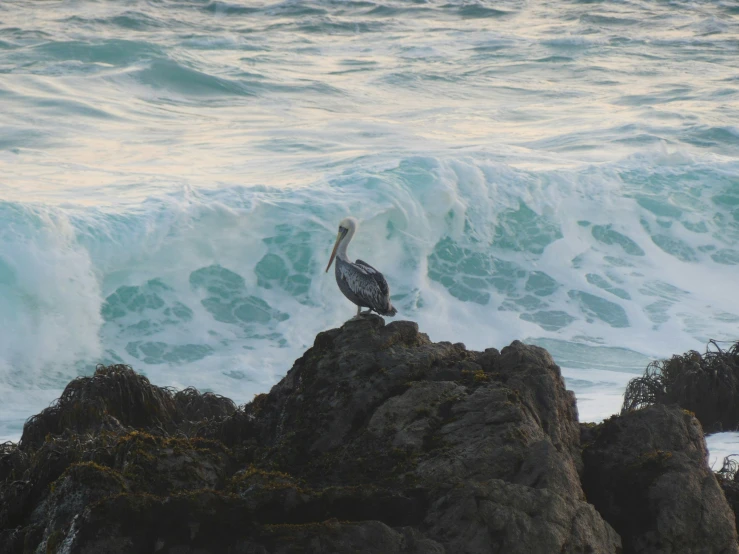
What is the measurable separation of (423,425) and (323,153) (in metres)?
17.3

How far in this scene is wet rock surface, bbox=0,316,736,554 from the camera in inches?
185

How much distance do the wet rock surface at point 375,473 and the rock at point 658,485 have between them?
0.04 ft

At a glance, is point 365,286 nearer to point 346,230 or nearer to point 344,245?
point 344,245

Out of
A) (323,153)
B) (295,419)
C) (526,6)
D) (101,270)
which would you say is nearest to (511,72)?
(526,6)

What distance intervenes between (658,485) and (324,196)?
46.0 feet

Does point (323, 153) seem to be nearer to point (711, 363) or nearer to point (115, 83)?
point (115, 83)

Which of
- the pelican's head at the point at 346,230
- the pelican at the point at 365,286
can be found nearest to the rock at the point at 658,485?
the pelican at the point at 365,286

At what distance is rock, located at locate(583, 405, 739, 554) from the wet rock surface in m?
0.01

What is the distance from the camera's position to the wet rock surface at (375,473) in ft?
15.4

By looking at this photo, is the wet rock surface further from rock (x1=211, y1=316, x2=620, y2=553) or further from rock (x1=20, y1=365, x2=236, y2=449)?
rock (x1=20, y1=365, x2=236, y2=449)

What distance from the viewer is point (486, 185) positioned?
2047 centimetres

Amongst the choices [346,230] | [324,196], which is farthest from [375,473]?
[324,196]

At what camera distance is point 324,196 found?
19000 millimetres

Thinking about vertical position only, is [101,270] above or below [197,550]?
below
